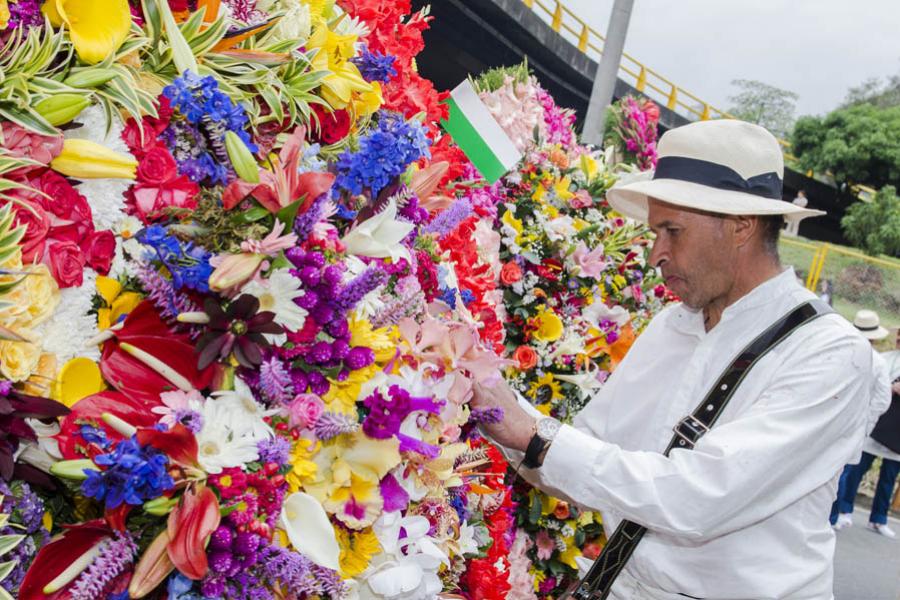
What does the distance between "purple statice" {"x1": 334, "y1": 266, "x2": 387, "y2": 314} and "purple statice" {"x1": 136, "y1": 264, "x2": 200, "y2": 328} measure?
7.9 inches

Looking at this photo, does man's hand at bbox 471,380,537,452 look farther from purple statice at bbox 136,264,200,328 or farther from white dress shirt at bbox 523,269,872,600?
purple statice at bbox 136,264,200,328

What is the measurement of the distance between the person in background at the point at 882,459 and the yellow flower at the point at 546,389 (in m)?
4.14

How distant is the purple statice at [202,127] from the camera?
3.96 ft

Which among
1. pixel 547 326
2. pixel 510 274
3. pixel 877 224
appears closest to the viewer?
pixel 510 274

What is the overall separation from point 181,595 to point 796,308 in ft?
4.69

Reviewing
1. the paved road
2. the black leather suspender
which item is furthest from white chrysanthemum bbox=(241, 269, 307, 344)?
the paved road

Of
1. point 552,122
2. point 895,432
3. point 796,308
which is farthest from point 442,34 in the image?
point 796,308

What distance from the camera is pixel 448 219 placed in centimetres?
162

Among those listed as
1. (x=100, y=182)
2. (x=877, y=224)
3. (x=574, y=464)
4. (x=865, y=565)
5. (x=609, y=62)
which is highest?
(x=877, y=224)

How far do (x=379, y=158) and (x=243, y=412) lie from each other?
438 millimetres

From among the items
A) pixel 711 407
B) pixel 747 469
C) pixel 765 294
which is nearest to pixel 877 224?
pixel 765 294

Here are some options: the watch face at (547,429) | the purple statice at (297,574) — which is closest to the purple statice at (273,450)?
the purple statice at (297,574)

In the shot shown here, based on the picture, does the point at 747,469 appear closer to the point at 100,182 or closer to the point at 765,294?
the point at 765,294

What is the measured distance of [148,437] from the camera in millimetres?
1071
